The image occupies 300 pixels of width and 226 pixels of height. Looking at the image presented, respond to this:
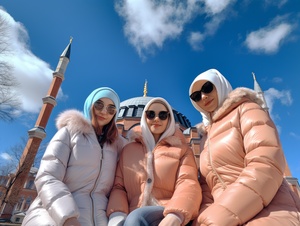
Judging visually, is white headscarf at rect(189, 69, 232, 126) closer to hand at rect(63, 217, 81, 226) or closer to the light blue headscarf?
the light blue headscarf

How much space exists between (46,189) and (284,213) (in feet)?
6.24

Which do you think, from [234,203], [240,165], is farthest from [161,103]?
[234,203]

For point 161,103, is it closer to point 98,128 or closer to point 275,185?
point 98,128

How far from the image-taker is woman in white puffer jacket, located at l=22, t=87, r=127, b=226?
5.34 feet

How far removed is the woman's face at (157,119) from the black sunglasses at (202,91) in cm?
39

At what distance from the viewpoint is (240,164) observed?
165cm

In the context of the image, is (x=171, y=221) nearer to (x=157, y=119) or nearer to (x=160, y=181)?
(x=160, y=181)

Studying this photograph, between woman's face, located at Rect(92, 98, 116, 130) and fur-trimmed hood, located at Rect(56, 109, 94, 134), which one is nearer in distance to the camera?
fur-trimmed hood, located at Rect(56, 109, 94, 134)

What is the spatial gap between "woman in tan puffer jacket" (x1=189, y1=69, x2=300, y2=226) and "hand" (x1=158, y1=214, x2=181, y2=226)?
160 millimetres

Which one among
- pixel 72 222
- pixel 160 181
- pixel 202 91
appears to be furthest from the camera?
pixel 202 91

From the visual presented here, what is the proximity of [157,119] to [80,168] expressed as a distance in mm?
1041

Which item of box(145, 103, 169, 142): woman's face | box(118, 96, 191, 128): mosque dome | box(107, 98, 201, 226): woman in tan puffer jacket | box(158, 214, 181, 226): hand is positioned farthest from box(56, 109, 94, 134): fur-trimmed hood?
box(118, 96, 191, 128): mosque dome

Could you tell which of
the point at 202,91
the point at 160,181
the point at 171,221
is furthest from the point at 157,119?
the point at 171,221

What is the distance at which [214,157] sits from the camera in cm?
179
